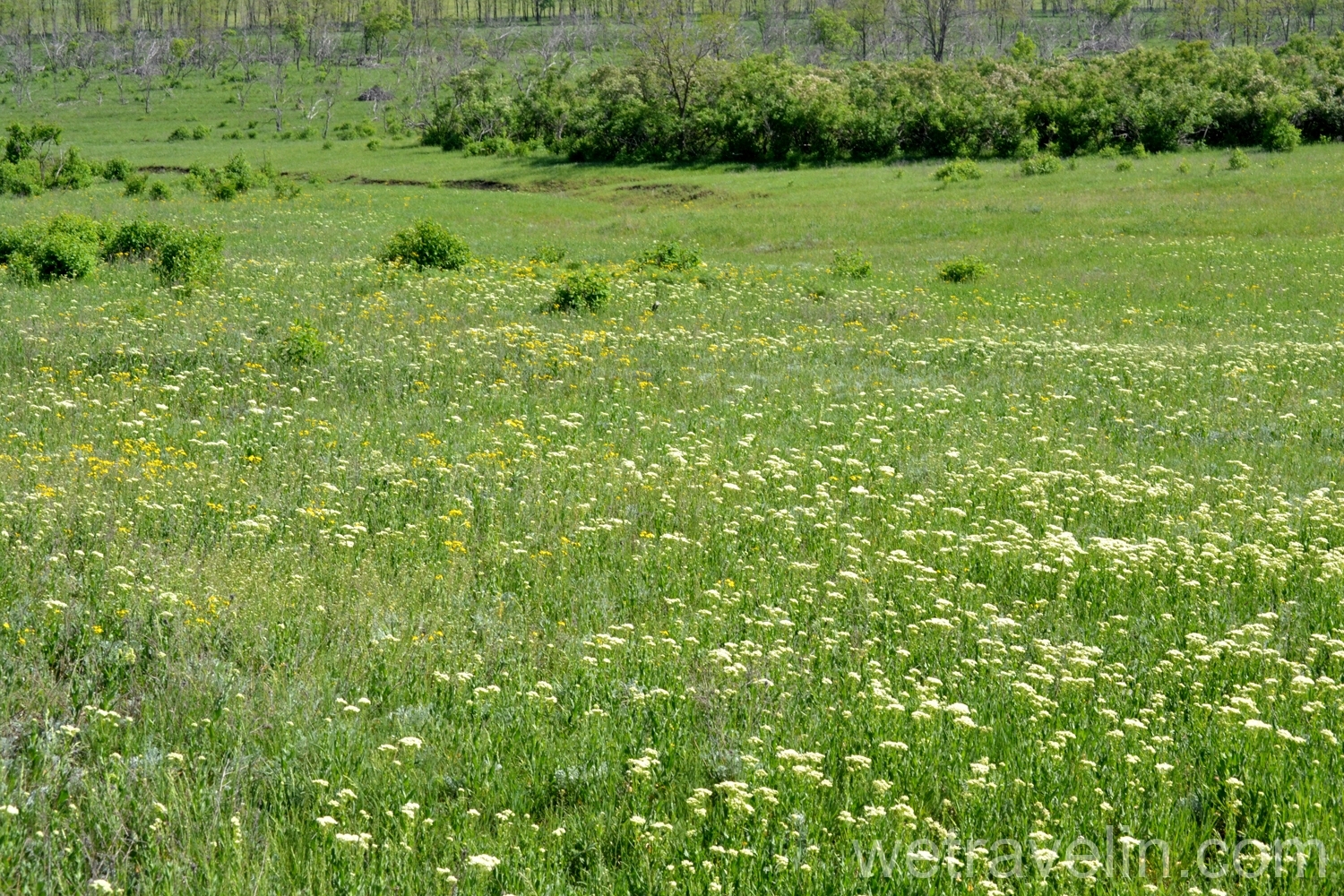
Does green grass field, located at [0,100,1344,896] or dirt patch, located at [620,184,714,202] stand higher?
Result: dirt patch, located at [620,184,714,202]

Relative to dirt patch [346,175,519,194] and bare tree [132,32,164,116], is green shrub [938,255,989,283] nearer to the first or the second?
dirt patch [346,175,519,194]

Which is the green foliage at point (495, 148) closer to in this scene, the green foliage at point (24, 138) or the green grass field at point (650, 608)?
the green foliage at point (24, 138)

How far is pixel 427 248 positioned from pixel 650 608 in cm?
1854

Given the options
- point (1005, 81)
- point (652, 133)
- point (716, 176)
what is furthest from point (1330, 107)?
point (652, 133)

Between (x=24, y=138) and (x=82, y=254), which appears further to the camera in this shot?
(x=24, y=138)

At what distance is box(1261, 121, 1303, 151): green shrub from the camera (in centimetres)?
5262

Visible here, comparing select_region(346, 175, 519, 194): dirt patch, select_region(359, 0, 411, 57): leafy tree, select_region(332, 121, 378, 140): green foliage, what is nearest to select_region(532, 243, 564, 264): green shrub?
select_region(346, 175, 519, 194): dirt patch

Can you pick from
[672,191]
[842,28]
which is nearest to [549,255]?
[672,191]

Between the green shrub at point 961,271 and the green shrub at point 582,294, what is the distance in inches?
410

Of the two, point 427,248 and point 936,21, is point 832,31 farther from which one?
point 427,248

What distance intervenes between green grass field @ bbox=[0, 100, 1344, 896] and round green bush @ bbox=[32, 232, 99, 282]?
3114mm

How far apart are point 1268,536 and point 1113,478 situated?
1.46 m

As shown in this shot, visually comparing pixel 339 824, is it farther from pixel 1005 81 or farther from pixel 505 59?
pixel 505 59

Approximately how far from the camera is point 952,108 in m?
58.7
